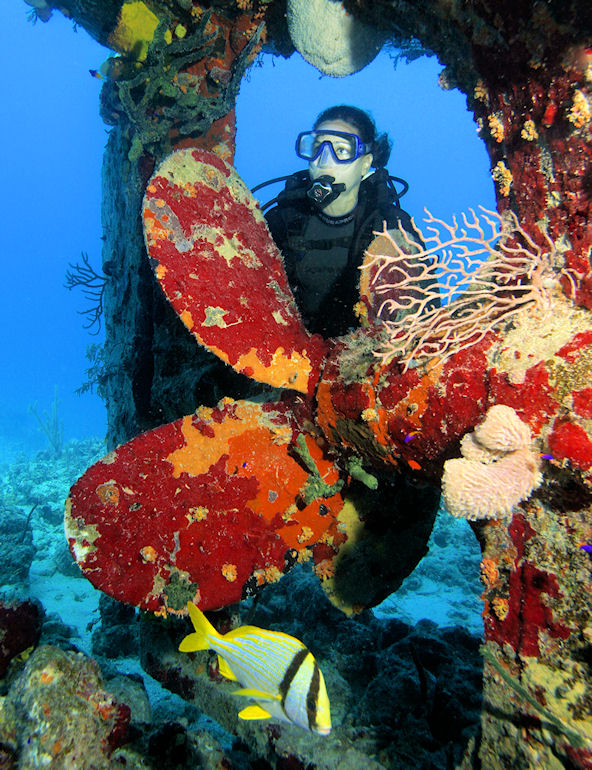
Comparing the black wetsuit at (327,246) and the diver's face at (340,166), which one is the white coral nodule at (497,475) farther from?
the diver's face at (340,166)

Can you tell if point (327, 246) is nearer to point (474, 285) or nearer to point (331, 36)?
point (331, 36)

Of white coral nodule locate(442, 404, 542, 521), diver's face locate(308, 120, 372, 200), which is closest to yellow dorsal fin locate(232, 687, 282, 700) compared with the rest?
white coral nodule locate(442, 404, 542, 521)

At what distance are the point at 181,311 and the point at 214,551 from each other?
1.46m

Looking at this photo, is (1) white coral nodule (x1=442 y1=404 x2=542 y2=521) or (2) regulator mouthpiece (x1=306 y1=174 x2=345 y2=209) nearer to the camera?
(1) white coral nodule (x1=442 y1=404 x2=542 y2=521)

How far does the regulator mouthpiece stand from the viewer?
173 inches

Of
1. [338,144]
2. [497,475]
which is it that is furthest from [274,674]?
[338,144]

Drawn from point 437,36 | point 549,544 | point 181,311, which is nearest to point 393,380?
point 549,544

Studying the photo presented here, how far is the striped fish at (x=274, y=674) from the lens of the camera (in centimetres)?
186

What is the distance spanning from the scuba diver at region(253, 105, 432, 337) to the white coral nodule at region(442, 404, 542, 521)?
10.3ft

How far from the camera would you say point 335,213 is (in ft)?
15.4

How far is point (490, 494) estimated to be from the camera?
1.44 metres

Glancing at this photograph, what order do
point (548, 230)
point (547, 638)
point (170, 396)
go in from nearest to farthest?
point (547, 638) → point (548, 230) → point (170, 396)

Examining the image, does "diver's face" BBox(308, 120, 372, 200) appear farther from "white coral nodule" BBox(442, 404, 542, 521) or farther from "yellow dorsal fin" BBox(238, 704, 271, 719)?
"yellow dorsal fin" BBox(238, 704, 271, 719)

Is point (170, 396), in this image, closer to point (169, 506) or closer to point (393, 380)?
point (169, 506)
